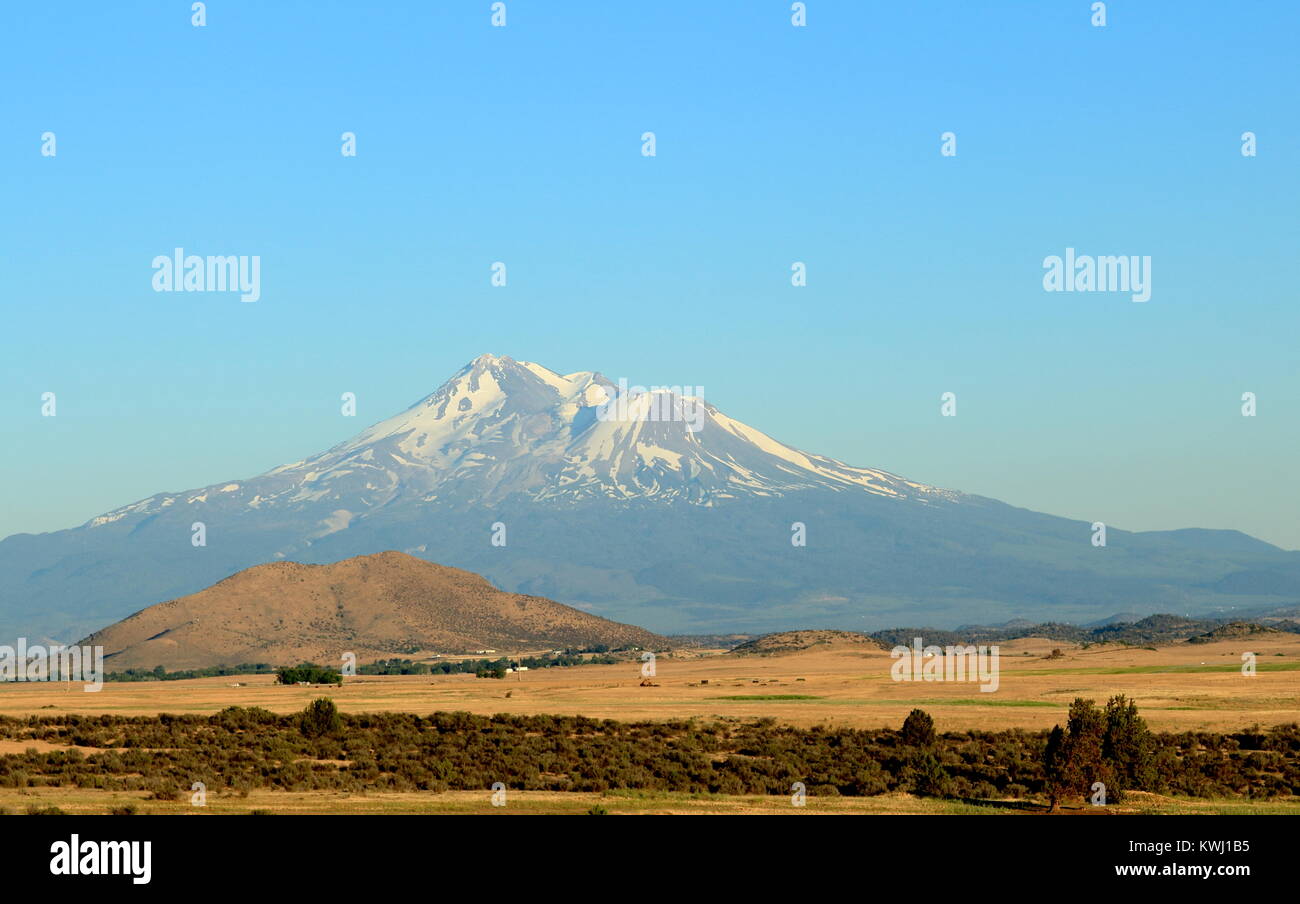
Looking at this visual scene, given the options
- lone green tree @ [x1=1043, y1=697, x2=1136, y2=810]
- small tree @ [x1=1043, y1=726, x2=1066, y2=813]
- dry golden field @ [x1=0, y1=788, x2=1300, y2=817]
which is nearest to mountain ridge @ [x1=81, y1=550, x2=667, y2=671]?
dry golden field @ [x1=0, y1=788, x2=1300, y2=817]

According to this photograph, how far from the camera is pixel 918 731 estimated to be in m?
48.5

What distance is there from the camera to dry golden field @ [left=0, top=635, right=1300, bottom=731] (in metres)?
59.5

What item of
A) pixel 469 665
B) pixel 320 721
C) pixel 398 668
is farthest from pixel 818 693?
pixel 398 668

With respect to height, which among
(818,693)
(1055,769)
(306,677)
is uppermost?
(1055,769)

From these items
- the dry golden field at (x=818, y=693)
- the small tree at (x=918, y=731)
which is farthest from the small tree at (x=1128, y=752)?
the dry golden field at (x=818, y=693)

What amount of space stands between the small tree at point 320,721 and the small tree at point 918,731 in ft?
60.2

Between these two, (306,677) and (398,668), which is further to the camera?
(398,668)

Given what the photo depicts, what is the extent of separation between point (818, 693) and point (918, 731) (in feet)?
99.9

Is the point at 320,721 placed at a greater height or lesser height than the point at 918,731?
greater
